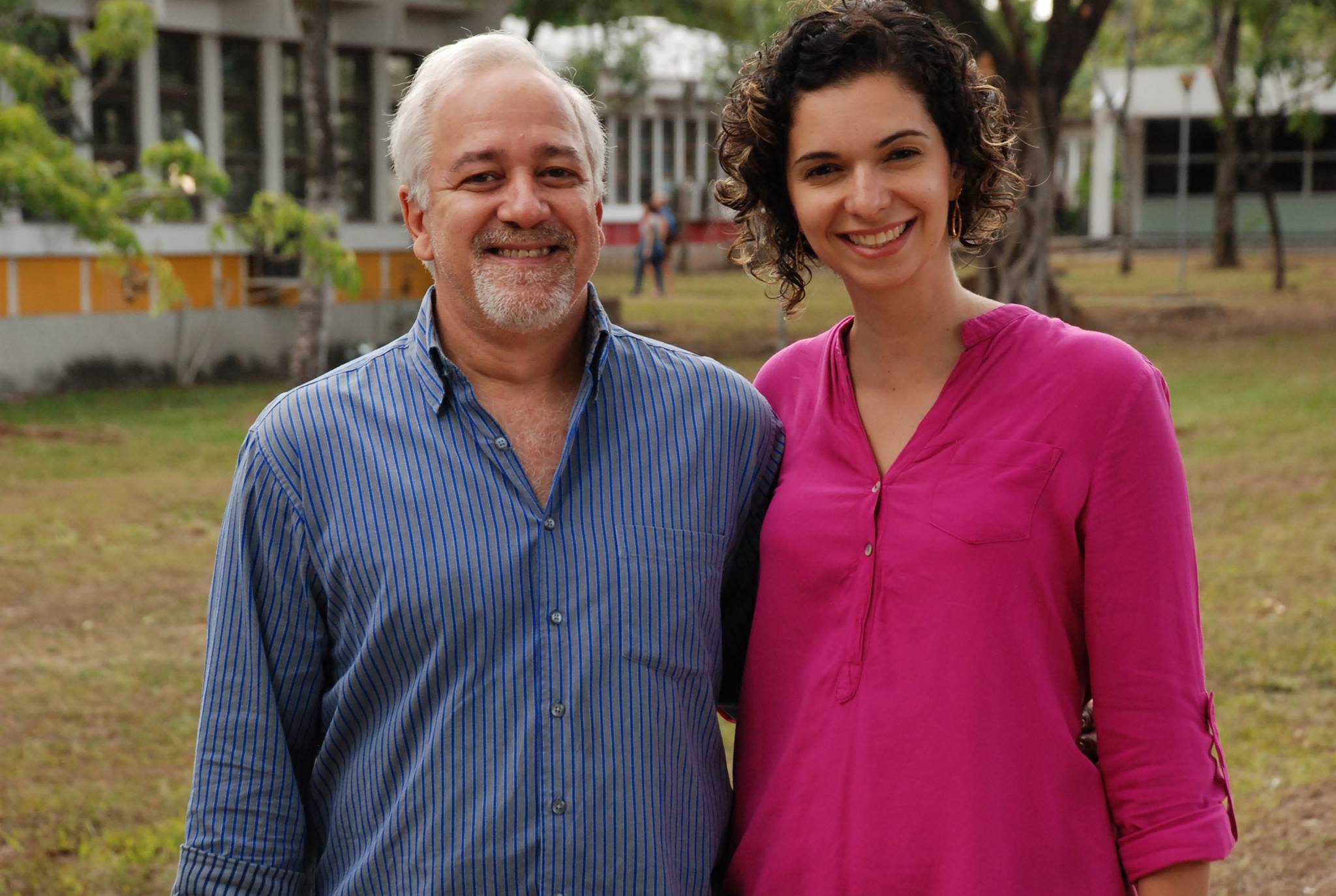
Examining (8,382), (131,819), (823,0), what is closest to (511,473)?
(823,0)

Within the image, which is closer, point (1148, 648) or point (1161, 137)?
point (1148, 648)

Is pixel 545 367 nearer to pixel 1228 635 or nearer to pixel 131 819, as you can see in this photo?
pixel 131 819

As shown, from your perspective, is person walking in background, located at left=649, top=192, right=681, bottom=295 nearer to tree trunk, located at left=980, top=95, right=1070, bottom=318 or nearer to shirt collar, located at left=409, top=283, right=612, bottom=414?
tree trunk, located at left=980, top=95, right=1070, bottom=318

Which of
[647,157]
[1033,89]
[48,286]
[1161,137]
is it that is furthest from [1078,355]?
[1161,137]

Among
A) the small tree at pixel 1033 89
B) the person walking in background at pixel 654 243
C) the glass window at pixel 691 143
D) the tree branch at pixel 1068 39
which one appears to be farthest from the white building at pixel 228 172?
the glass window at pixel 691 143

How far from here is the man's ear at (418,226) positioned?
275 centimetres

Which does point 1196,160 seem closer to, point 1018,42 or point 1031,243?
point 1031,243

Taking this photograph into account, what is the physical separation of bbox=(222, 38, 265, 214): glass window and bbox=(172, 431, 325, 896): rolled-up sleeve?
15.8 metres

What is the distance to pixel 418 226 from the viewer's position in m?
2.78

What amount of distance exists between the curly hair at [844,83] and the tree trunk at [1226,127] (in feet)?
81.7

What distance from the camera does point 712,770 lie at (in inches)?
104

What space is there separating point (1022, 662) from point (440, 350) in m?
1.07

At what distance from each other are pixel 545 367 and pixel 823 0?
801 mm

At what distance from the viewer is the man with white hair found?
2426 millimetres
